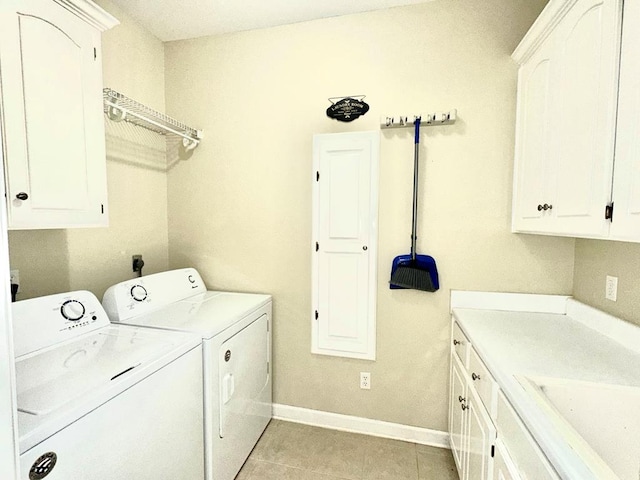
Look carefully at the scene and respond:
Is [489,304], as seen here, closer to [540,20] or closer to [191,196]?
[540,20]

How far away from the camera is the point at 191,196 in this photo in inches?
91.4

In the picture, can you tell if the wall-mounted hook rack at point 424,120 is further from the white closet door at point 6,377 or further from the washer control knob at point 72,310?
the washer control knob at point 72,310

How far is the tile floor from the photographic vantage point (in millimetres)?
1729

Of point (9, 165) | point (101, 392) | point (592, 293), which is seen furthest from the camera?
point (592, 293)

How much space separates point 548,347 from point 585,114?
926 mm

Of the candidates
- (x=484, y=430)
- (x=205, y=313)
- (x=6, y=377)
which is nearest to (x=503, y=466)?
(x=484, y=430)

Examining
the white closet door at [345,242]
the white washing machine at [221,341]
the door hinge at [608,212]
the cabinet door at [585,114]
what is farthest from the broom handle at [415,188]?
the white washing machine at [221,341]

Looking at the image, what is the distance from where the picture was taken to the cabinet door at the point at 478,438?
1.13 m

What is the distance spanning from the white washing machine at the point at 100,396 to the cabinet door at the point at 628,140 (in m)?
1.69

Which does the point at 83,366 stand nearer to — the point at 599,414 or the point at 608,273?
the point at 599,414

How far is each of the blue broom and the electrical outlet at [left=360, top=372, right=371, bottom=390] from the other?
0.65 meters

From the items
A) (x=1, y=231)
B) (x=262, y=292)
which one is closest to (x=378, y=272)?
(x=262, y=292)

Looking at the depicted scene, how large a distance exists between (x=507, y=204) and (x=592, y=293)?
619 millimetres

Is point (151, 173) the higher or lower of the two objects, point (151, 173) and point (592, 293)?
the higher
